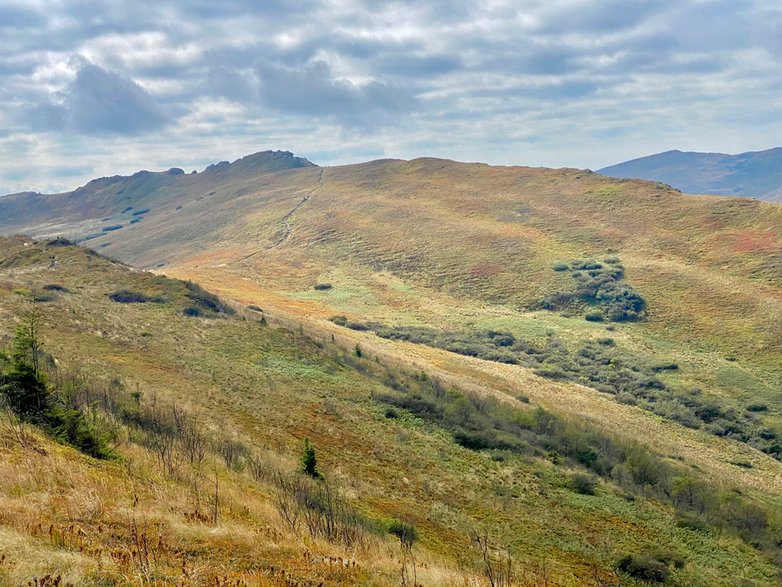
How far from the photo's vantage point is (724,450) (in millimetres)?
29234

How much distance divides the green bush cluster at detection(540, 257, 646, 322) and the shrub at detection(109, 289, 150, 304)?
42709mm

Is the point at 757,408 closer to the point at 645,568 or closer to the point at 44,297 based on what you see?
the point at 645,568

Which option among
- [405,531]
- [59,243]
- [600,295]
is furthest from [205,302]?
[600,295]

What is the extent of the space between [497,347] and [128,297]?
102 ft

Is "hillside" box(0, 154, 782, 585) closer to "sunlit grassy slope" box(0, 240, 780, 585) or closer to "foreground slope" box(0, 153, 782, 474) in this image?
"sunlit grassy slope" box(0, 240, 780, 585)

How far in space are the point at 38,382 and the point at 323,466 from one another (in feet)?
24.1

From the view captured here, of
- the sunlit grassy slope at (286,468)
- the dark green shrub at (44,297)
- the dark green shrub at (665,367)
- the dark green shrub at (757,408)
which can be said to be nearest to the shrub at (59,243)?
the sunlit grassy slope at (286,468)

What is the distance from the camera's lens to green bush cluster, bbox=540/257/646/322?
5441 centimetres

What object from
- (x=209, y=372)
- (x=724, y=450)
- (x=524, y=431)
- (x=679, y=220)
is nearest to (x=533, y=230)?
(x=679, y=220)

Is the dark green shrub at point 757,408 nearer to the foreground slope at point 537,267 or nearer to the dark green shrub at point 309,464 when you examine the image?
the foreground slope at point 537,267

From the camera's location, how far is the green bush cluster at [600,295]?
54406mm

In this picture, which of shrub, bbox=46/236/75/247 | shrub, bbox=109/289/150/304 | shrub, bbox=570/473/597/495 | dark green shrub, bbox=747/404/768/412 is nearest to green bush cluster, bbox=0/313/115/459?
shrub, bbox=570/473/597/495

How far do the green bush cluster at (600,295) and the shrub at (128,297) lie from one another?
4271 centimetres

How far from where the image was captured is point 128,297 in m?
33.4
